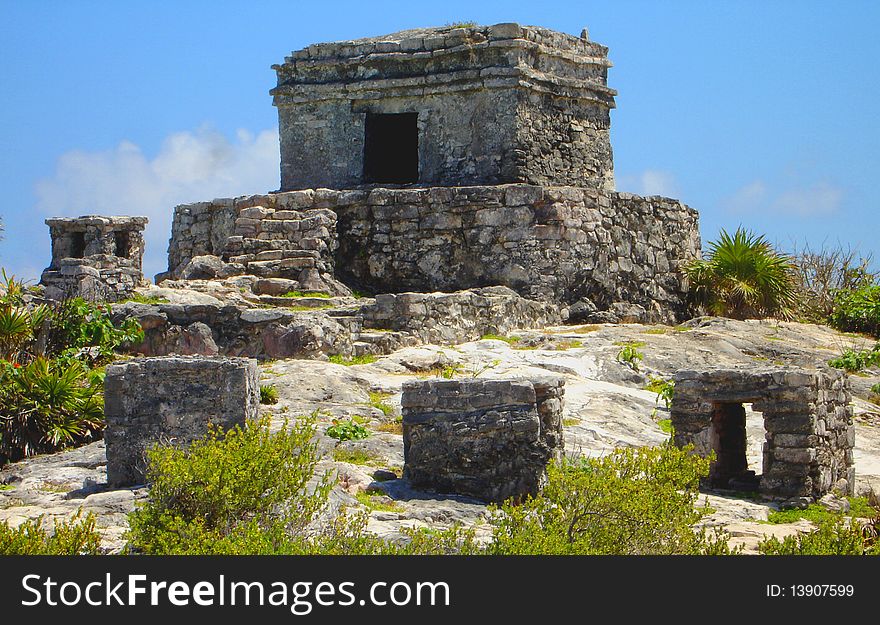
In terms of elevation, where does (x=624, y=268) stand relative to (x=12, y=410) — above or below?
above

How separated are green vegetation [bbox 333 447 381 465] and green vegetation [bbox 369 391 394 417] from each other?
128cm

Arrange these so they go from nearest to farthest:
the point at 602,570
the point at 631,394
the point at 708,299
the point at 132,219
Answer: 1. the point at 602,570
2. the point at 631,394
3. the point at 708,299
4. the point at 132,219

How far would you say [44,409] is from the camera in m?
12.2

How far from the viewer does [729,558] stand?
7.20 metres

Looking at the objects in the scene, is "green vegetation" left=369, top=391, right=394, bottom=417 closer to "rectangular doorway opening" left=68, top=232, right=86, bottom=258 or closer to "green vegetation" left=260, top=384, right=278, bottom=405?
"green vegetation" left=260, top=384, right=278, bottom=405

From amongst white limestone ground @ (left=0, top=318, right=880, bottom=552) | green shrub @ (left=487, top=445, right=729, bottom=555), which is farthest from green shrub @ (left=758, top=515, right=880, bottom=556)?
white limestone ground @ (left=0, top=318, right=880, bottom=552)

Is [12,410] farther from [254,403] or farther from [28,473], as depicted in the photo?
[254,403]

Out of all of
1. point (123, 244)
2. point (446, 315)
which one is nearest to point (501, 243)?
point (446, 315)

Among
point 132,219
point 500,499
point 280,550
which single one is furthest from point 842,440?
point 132,219

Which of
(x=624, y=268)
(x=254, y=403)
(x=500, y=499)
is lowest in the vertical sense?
(x=500, y=499)

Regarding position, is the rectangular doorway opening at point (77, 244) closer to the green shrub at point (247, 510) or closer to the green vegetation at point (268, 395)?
the green vegetation at point (268, 395)

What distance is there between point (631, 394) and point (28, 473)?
19.7 ft

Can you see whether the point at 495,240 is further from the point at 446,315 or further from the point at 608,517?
the point at 608,517

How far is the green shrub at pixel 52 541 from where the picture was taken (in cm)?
757
